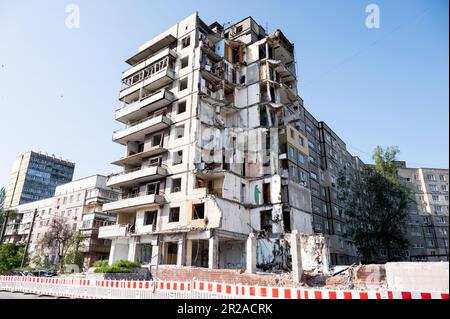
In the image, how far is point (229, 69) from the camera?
4084cm

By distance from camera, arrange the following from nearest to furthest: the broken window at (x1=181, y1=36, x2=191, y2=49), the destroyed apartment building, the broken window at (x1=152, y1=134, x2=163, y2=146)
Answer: the destroyed apartment building < the broken window at (x1=152, y1=134, x2=163, y2=146) < the broken window at (x1=181, y1=36, x2=191, y2=49)

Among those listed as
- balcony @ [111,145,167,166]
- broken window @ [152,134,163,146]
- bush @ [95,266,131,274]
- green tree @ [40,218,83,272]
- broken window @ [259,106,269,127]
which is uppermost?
broken window @ [259,106,269,127]

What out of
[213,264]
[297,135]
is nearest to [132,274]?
[213,264]

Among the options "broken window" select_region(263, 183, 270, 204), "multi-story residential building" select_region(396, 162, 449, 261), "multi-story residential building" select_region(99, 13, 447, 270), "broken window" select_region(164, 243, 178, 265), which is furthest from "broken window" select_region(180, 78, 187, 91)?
"multi-story residential building" select_region(396, 162, 449, 261)

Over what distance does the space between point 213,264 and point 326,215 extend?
2487 centimetres

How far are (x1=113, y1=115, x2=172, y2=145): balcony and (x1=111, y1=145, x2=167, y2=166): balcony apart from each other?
8.69 feet

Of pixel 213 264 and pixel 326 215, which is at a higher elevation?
pixel 326 215

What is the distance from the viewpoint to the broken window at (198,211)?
3005 cm

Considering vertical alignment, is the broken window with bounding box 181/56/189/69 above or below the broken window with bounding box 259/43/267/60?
below

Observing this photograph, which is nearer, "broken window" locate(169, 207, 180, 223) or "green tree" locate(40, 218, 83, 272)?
"broken window" locate(169, 207, 180, 223)

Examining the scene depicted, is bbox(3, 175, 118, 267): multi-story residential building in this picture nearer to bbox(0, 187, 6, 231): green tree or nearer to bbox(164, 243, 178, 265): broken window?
bbox(0, 187, 6, 231): green tree

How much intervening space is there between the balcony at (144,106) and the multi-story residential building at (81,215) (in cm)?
1660

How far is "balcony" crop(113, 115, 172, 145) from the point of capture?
116ft
